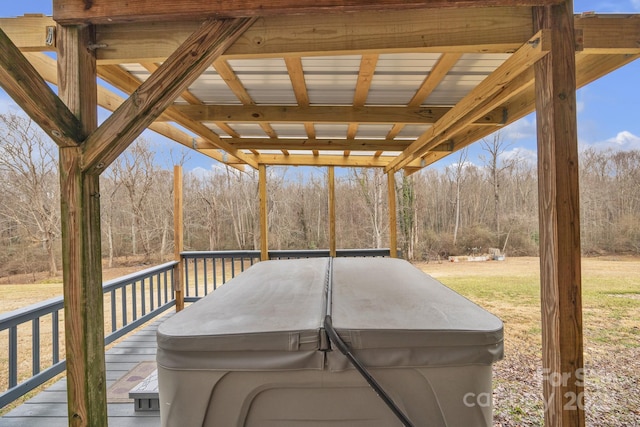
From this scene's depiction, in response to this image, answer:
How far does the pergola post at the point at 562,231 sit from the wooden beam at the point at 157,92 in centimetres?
160

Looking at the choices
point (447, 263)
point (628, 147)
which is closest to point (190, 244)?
point (447, 263)

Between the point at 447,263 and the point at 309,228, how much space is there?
529 cm

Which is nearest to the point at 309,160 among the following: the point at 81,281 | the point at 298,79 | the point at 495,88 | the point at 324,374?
the point at 298,79

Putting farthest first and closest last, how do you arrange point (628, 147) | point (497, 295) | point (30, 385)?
point (628, 147) → point (497, 295) → point (30, 385)

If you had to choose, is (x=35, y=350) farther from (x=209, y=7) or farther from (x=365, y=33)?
(x=365, y=33)

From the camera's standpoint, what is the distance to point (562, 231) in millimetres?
1693

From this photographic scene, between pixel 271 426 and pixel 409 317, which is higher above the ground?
pixel 409 317

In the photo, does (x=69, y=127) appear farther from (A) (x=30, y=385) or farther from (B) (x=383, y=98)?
(B) (x=383, y=98)

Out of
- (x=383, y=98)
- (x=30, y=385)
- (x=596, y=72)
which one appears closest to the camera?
(x=596, y=72)

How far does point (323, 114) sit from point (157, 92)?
2080 millimetres

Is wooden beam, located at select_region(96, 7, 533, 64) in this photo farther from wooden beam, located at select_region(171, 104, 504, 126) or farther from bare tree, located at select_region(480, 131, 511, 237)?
bare tree, located at select_region(480, 131, 511, 237)

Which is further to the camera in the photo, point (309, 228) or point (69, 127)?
point (309, 228)

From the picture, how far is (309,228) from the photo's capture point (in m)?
12.5

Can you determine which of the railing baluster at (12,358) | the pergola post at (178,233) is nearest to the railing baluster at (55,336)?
the railing baluster at (12,358)
